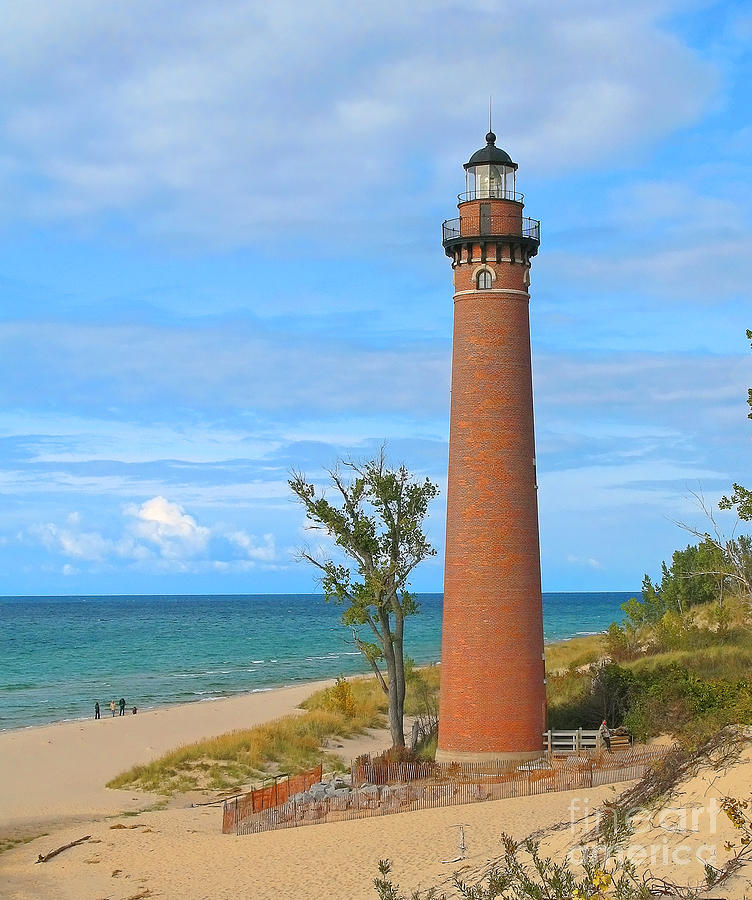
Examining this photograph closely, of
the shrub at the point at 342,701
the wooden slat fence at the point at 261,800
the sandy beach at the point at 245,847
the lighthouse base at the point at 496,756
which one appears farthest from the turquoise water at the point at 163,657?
the lighthouse base at the point at 496,756

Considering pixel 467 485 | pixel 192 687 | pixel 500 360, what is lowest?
pixel 192 687

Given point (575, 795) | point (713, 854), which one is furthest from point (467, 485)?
point (713, 854)

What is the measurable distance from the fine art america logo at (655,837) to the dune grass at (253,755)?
20383 mm

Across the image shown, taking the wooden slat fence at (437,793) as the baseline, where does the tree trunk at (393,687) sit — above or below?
above

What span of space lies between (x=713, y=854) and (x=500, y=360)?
630 inches

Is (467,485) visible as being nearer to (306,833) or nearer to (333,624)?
(306,833)

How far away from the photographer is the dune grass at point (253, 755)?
36.0 meters

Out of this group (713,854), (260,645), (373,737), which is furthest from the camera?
(260,645)

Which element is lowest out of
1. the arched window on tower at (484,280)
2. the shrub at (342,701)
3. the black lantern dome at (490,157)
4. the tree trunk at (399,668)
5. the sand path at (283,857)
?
the sand path at (283,857)

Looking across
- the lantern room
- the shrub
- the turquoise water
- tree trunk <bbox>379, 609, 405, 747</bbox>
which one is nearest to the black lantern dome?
the lantern room

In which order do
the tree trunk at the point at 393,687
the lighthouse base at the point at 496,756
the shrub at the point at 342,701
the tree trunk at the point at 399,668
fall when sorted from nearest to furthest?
the lighthouse base at the point at 496,756 → the tree trunk at the point at 393,687 → the tree trunk at the point at 399,668 → the shrub at the point at 342,701

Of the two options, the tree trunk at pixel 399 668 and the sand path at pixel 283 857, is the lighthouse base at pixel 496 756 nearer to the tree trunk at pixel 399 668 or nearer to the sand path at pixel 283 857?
the sand path at pixel 283 857

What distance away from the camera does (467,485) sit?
1130 inches

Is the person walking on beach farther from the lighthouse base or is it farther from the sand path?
the sand path
